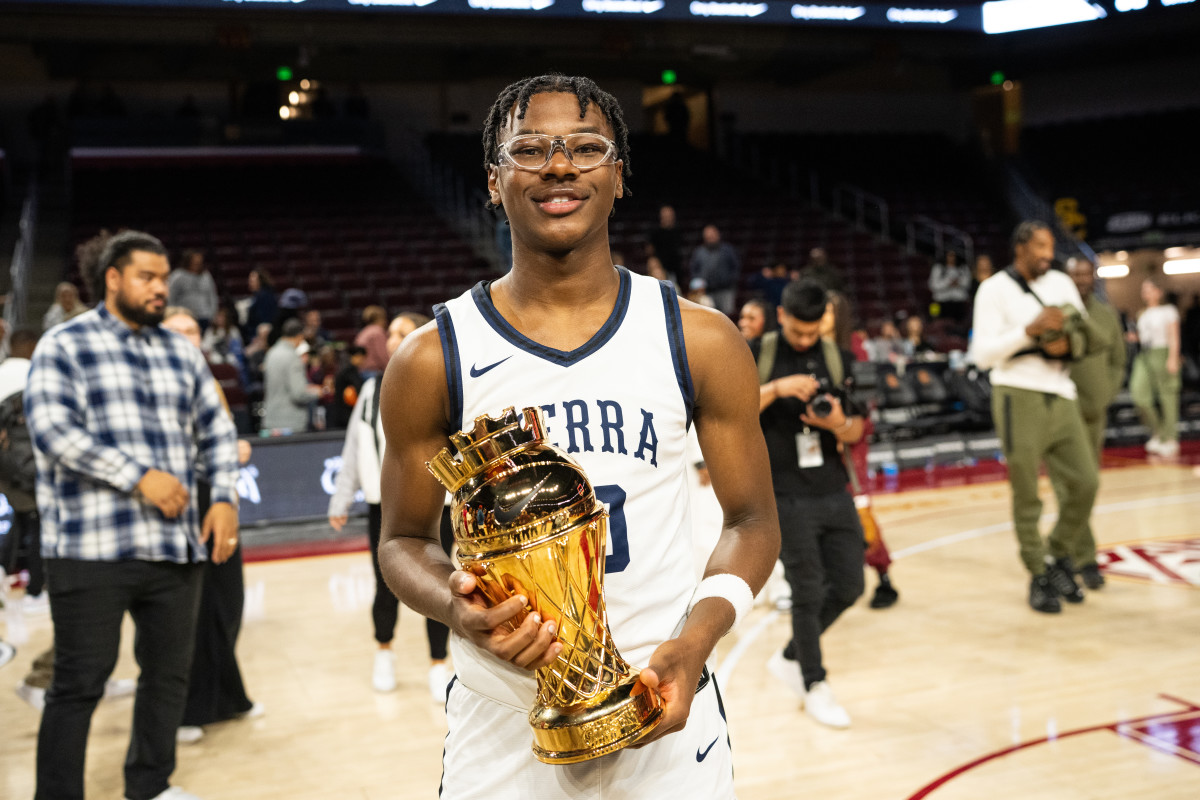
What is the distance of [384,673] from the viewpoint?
514cm

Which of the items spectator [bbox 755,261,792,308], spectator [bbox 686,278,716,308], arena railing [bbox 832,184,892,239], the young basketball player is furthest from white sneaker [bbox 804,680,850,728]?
arena railing [bbox 832,184,892,239]

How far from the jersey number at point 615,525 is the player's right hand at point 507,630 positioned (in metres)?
0.31

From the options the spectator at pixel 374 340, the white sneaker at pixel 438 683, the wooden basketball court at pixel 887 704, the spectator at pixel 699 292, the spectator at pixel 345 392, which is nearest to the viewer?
the wooden basketball court at pixel 887 704

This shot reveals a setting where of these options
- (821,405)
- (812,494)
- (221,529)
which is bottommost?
(812,494)

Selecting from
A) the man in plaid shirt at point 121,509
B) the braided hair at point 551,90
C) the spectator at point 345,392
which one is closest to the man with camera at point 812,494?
the man in plaid shirt at point 121,509

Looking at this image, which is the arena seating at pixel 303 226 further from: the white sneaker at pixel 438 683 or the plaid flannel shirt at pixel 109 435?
the plaid flannel shirt at pixel 109 435

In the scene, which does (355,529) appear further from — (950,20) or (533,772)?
(950,20)

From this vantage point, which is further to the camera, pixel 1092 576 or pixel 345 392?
pixel 345 392

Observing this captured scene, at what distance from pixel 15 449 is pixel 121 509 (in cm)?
257

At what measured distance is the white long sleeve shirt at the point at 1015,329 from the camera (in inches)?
229

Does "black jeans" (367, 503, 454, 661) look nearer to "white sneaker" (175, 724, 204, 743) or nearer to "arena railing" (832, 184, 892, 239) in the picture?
"white sneaker" (175, 724, 204, 743)

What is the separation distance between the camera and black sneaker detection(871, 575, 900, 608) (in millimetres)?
6309

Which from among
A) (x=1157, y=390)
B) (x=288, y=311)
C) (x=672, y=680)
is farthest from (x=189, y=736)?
(x=1157, y=390)

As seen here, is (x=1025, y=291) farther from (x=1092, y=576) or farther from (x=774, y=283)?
(x=774, y=283)
